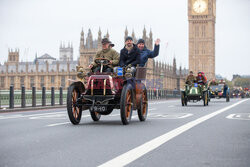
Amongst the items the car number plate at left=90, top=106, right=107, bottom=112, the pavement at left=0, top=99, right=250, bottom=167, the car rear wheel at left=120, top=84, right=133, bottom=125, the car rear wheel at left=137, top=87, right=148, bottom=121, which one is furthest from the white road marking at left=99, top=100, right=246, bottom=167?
the car rear wheel at left=137, top=87, right=148, bottom=121

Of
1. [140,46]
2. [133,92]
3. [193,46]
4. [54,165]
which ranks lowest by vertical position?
[54,165]

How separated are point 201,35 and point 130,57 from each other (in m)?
132

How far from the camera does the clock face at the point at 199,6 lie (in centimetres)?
13588

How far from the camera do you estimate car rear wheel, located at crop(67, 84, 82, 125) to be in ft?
28.9

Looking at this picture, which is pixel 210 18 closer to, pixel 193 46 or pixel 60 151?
pixel 193 46

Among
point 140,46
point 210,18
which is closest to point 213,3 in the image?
point 210,18

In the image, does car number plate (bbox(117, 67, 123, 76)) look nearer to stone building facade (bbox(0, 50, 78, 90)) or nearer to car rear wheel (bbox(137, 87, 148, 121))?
car rear wheel (bbox(137, 87, 148, 121))

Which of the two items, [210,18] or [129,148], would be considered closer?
[129,148]

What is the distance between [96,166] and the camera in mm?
4375

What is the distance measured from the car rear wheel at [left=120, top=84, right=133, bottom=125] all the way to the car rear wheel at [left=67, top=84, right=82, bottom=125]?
36.4 inches

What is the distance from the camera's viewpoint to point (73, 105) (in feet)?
30.1

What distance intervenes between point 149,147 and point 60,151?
1.07 m

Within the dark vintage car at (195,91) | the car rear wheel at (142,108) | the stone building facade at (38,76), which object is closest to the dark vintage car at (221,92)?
the dark vintage car at (195,91)

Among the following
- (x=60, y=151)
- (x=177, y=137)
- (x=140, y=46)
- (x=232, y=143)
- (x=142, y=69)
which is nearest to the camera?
(x=60, y=151)
